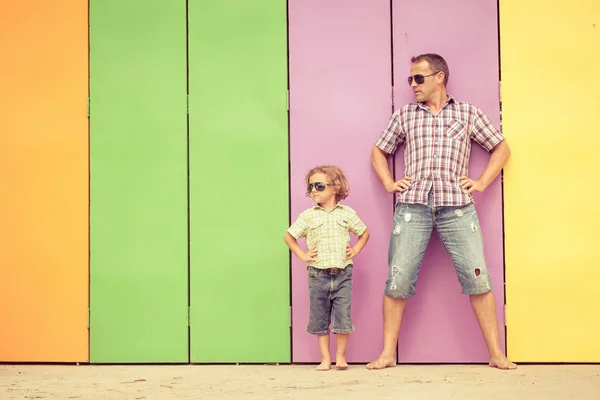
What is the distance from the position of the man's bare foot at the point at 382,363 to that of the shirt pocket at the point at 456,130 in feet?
4.33

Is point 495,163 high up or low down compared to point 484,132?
down

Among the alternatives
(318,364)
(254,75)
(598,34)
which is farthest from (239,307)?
(598,34)

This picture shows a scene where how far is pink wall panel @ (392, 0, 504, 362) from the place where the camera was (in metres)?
4.07

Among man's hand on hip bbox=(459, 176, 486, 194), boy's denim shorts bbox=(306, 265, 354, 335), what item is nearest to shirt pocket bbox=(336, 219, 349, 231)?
boy's denim shorts bbox=(306, 265, 354, 335)

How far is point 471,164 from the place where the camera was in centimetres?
412

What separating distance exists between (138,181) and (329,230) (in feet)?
4.06

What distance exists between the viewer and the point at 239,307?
4.17 metres

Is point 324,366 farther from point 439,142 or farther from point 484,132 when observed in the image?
point 484,132

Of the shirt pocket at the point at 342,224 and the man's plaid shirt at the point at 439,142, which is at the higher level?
the man's plaid shirt at the point at 439,142

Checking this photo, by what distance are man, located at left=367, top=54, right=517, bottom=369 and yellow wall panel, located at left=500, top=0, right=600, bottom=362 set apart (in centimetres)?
22

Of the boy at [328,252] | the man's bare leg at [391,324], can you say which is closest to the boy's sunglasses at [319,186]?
the boy at [328,252]

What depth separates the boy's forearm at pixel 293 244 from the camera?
3.89 meters

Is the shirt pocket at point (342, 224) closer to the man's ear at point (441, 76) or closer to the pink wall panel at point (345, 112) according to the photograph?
the pink wall panel at point (345, 112)

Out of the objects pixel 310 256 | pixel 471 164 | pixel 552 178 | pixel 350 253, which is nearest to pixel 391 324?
pixel 350 253
